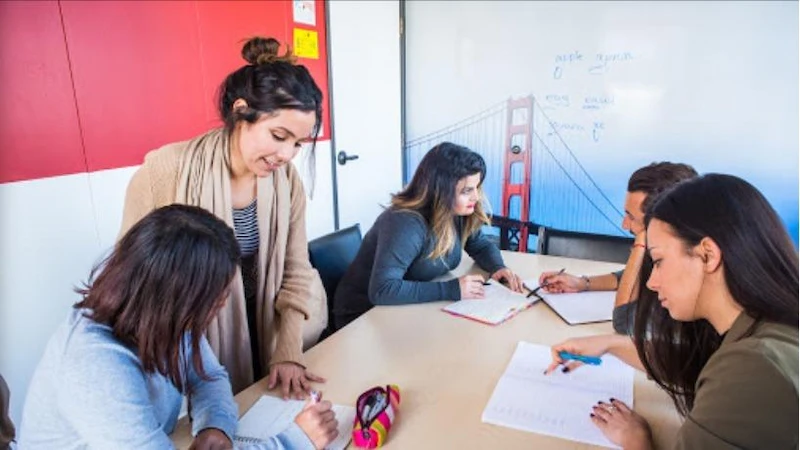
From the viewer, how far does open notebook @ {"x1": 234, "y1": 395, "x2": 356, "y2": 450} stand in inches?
38.8

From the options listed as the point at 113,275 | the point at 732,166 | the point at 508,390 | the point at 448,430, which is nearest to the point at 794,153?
the point at 732,166

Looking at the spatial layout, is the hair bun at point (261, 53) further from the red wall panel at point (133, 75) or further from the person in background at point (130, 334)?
the red wall panel at point (133, 75)

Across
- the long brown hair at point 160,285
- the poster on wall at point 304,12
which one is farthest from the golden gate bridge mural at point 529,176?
the long brown hair at point 160,285

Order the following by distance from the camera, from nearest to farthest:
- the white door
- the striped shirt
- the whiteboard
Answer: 1. the striped shirt
2. the whiteboard
3. the white door

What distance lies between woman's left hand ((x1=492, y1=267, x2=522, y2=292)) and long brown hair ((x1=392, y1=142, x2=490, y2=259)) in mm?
199

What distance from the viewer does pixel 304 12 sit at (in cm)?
276

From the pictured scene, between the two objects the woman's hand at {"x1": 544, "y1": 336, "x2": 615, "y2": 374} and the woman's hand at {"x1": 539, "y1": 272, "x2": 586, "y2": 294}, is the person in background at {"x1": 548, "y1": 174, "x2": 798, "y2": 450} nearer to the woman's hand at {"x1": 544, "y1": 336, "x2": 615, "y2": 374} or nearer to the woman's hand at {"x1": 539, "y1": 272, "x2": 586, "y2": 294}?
the woman's hand at {"x1": 544, "y1": 336, "x2": 615, "y2": 374}

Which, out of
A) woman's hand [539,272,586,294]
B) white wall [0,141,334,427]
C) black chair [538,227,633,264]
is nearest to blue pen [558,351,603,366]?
woman's hand [539,272,586,294]

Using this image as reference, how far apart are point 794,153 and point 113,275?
3.00 meters

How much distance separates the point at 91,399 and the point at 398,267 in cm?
102

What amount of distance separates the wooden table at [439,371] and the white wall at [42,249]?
925mm

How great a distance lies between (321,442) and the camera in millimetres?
912

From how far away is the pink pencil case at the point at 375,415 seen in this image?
0.95 m

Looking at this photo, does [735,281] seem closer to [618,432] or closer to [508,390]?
[618,432]
